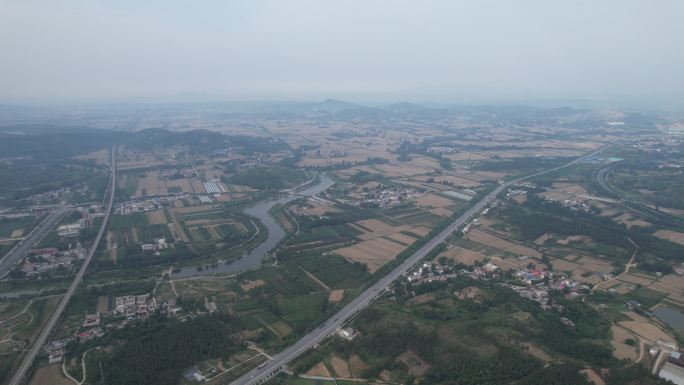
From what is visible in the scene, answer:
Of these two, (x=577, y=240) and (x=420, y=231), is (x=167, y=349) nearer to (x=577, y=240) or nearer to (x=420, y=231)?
(x=420, y=231)

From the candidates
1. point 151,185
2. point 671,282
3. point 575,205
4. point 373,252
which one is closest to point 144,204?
point 151,185

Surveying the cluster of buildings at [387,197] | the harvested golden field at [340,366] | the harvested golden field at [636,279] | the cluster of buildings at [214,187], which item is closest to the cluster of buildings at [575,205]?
the cluster of buildings at [387,197]

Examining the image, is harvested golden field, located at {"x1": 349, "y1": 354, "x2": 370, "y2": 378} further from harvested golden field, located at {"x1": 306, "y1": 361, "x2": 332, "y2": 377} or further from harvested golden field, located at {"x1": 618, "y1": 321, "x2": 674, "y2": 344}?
harvested golden field, located at {"x1": 618, "y1": 321, "x2": 674, "y2": 344}

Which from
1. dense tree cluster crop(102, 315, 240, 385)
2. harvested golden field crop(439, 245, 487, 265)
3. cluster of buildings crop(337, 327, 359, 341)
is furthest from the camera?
harvested golden field crop(439, 245, 487, 265)

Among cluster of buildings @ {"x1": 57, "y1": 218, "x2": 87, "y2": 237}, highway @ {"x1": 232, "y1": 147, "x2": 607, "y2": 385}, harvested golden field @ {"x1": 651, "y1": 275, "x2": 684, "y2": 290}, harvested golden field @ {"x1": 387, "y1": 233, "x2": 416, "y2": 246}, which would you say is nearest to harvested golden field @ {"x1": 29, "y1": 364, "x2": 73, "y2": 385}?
highway @ {"x1": 232, "y1": 147, "x2": 607, "y2": 385}

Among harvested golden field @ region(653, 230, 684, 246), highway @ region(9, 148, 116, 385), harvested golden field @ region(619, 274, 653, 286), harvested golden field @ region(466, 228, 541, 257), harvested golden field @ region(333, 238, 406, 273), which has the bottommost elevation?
highway @ region(9, 148, 116, 385)

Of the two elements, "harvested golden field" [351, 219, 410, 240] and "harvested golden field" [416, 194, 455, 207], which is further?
"harvested golden field" [416, 194, 455, 207]
